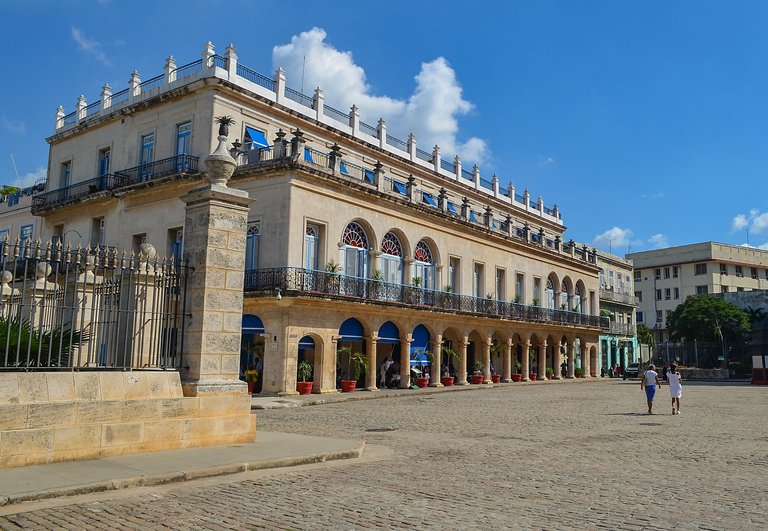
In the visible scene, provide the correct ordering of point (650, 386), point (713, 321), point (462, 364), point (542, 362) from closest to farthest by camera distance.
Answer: point (650, 386)
point (462, 364)
point (542, 362)
point (713, 321)

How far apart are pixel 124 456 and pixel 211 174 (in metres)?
4.41

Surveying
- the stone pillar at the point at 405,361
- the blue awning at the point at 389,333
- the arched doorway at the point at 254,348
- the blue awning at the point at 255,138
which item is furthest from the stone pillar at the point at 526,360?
the blue awning at the point at 255,138

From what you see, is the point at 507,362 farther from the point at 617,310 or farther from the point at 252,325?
the point at 617,310

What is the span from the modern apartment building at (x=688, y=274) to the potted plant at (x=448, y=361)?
4725cm

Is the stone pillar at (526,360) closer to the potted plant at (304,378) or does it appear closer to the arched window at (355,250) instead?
the arched window at (355,250)

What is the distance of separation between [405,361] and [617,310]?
36.5m

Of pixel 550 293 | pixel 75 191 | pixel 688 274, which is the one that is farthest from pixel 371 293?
pixel 688 274

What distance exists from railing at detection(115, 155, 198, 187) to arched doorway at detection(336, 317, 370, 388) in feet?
29.4

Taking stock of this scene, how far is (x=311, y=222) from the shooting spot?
27062 millimetres

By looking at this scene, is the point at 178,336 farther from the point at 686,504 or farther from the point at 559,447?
the point at 686,504

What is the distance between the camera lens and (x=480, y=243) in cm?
3725

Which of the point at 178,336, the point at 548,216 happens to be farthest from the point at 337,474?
the point at 548,216

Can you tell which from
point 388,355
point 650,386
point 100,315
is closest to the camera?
point 100,315

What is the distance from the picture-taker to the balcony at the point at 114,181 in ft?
94.3
